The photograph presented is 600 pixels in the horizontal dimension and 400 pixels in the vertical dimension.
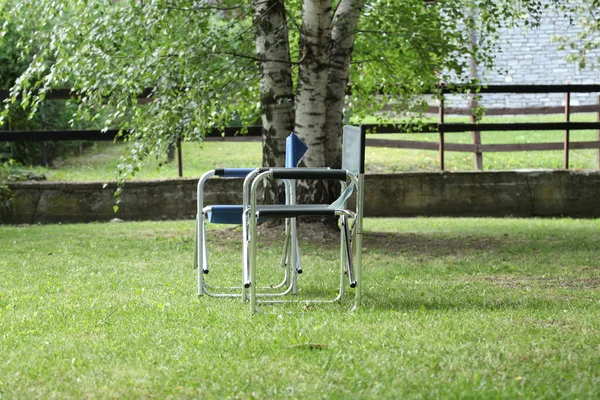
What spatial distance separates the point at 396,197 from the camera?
39.8ft

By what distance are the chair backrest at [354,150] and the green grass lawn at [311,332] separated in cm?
74

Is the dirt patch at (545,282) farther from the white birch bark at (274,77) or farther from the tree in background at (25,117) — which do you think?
the tree in background at (25,117)

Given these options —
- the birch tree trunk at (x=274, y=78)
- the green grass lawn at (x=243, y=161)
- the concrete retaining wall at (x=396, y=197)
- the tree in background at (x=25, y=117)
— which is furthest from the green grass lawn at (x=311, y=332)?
the tree in background at (x=25, y=117)

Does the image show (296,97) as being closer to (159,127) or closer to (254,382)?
(159,127)

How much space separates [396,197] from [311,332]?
8.14 m

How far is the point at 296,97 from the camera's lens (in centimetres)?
862

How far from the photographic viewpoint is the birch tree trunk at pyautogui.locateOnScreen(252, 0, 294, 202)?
887cm

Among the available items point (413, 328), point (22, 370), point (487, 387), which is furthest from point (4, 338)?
point (487, 387)

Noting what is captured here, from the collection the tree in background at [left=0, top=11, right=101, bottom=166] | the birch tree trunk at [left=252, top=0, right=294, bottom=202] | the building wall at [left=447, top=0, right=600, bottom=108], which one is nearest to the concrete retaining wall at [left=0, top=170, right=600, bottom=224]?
the tree in background at [left=0, top=11, right=101, bottom=166]

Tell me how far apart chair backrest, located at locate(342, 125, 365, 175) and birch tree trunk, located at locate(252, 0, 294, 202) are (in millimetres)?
3641

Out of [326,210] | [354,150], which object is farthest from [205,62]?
[326,210]

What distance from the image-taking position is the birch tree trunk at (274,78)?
8.87 meters

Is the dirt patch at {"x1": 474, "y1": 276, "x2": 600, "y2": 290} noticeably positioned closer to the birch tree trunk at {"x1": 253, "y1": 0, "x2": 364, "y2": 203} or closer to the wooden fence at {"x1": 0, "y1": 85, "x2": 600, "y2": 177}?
the birch tree trunk at {"x1": 253, "y1": 0, "x2": 364, "y2": 203}

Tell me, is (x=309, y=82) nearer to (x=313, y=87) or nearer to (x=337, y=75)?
(x=313, y=87)
